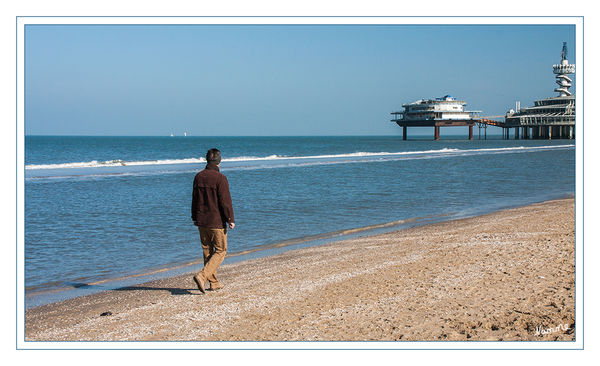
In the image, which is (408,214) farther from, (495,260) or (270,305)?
(270,305)

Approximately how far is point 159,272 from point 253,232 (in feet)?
14.6

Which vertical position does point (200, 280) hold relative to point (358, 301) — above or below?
above

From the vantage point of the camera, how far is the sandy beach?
226 inches

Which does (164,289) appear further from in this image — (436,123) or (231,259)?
(436,123)

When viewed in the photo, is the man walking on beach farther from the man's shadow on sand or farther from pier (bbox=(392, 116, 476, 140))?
pier (bbox=(392, 116, 476, 140))

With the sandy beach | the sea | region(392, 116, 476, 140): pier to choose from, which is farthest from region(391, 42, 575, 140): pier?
the sandy beach

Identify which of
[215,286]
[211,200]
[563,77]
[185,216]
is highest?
[563,77]

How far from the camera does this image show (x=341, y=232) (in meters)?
13.8

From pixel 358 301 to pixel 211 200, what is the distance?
228 cm

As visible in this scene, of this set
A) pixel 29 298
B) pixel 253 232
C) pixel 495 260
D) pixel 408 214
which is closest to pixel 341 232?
pixel 253 232

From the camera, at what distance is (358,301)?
6.81m

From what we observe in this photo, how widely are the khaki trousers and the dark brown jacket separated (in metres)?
0.11

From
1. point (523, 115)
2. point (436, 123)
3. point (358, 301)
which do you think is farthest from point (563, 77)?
point (358, 301)

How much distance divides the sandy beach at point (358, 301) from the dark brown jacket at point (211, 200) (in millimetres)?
1051
